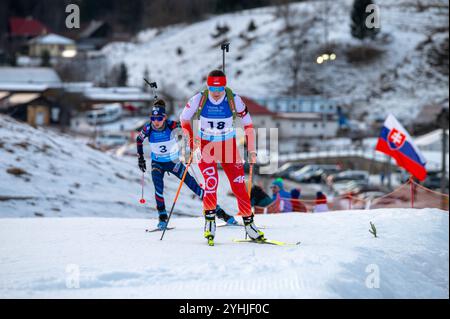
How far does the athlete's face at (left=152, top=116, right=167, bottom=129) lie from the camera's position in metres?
10.2

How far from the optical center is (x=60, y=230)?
9.74 m

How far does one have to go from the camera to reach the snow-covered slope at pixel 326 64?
79812mm

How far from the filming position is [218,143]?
9.04 meters

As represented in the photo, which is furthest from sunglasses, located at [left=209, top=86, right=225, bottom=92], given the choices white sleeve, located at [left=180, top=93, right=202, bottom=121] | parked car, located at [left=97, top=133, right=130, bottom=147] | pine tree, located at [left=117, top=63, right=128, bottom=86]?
pine tree, located at [left=117, top=63, right=128, bottom=86]

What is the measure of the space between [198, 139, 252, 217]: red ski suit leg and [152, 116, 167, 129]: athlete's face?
140 centimetres

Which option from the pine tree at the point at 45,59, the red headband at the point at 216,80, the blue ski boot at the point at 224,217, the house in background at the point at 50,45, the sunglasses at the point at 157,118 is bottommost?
the blue ski boot at the point at 224,217

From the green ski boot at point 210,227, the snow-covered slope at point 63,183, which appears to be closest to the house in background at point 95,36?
the snow-covered slope at point 63,183

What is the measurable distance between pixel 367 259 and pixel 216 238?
7.88 ft

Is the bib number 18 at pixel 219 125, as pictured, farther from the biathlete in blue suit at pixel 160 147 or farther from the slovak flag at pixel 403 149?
the slovak flag at pixel 403 149

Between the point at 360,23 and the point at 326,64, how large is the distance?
743cm

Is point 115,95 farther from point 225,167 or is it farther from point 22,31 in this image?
point 225,167

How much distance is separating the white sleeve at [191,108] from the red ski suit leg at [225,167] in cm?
40

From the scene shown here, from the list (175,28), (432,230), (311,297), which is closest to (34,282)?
(311,297)

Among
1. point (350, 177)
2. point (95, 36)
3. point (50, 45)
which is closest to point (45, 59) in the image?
point (50, 45)
